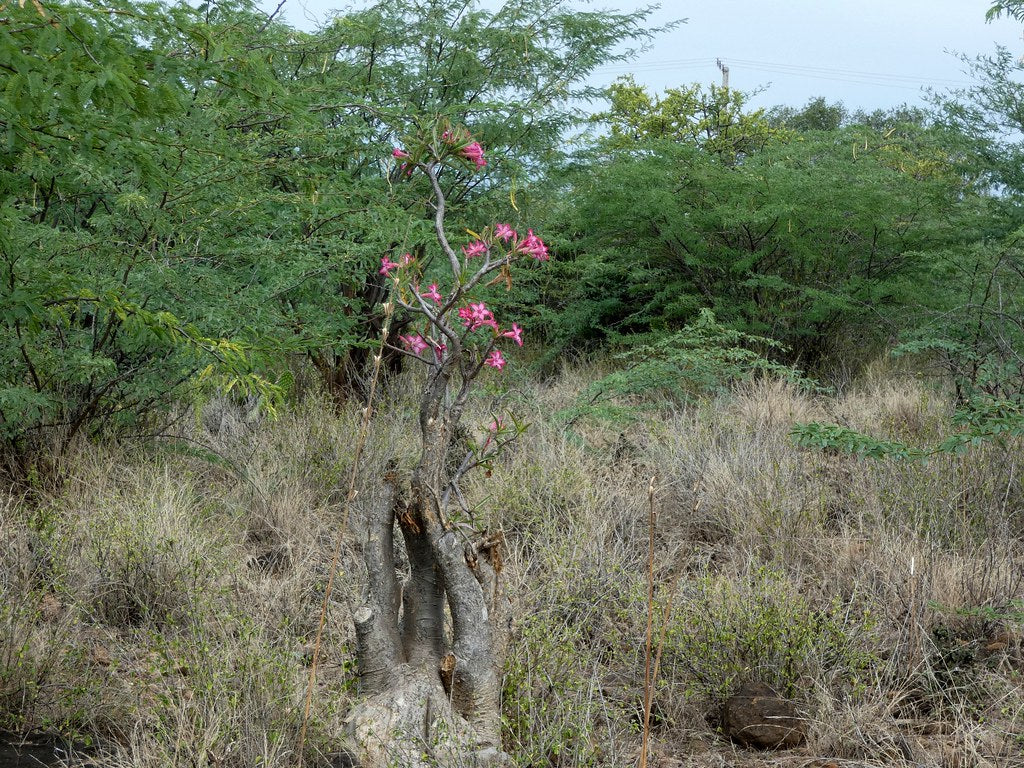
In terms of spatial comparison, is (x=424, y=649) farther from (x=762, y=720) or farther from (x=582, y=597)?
(x=762, y=720)

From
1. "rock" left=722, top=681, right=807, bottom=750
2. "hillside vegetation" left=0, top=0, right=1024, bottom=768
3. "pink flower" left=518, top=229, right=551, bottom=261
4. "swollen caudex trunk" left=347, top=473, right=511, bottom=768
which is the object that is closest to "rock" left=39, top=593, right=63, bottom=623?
"hillside vegetation" left=0, top=0, right=1024, bottom=768

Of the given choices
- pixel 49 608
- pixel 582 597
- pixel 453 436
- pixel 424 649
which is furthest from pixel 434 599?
pixel 453 436

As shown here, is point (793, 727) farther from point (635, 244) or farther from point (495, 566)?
point (635, 244)

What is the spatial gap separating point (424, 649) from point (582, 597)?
3.41ft

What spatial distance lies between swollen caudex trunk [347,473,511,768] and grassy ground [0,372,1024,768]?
15 centimetres

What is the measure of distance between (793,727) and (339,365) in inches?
218

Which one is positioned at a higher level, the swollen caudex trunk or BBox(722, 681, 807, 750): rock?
the swollen caudex trunk

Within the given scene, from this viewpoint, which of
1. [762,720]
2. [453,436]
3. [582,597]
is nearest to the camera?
[762,720]

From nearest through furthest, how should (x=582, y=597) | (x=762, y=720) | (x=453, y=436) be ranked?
(x=762, y=720) → (x=582, y=597) → (x=453, y=436)

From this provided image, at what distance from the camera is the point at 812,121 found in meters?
30.9

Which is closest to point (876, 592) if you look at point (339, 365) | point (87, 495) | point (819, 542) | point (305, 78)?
point (819, 542)

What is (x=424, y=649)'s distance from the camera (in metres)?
2.99

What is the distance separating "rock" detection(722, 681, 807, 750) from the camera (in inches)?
121

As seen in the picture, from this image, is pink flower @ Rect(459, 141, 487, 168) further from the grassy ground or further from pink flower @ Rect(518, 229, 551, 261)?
the grassy ground
